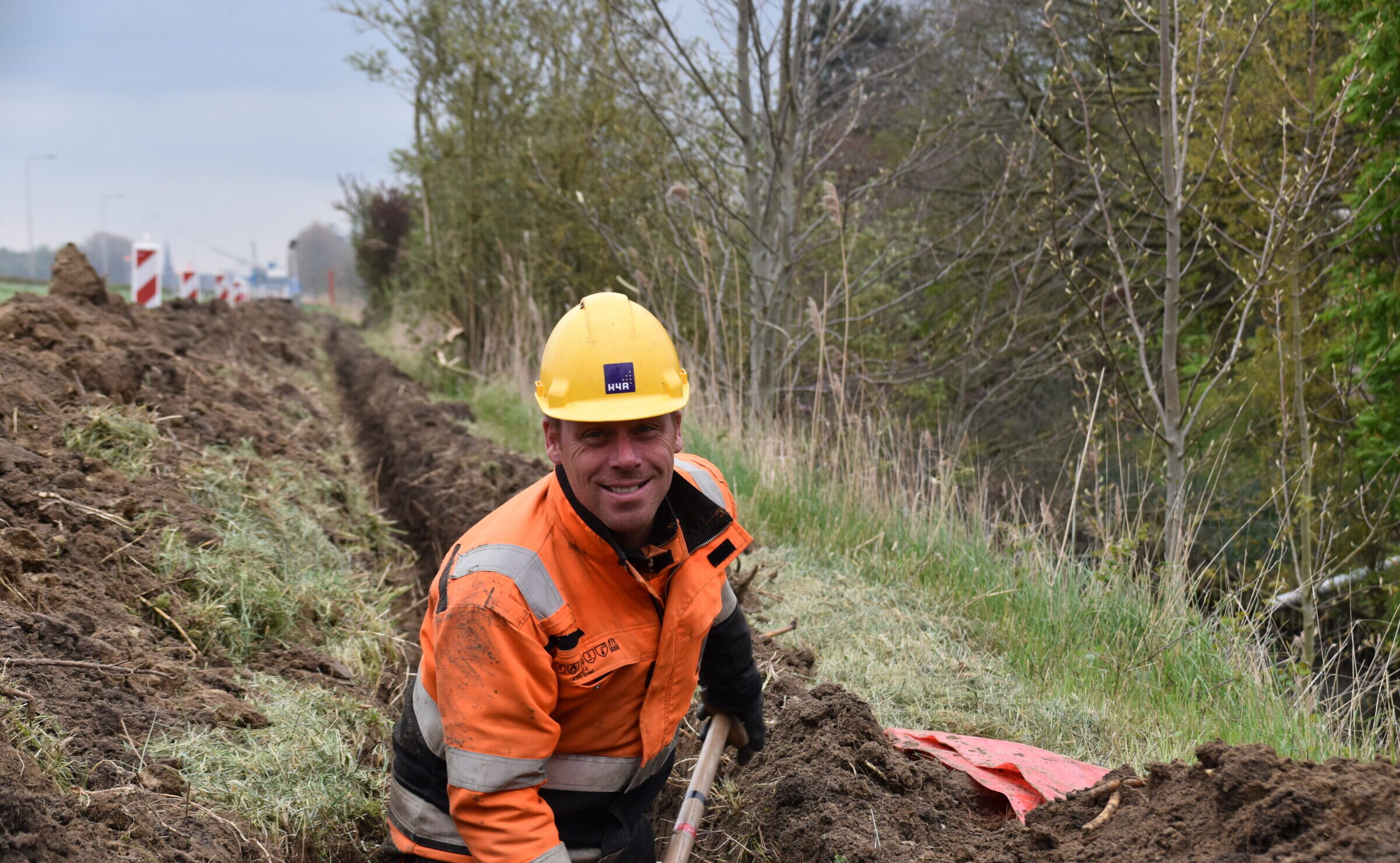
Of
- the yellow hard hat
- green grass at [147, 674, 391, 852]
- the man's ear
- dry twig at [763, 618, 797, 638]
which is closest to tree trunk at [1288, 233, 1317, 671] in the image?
dry twig at [763, 618, 797, 638]

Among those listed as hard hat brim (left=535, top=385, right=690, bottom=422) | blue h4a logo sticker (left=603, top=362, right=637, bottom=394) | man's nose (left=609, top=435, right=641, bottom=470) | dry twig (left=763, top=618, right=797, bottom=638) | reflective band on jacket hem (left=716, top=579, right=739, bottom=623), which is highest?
blue h4a logo sticker (left=603, top=362, right=637, bottom=394)

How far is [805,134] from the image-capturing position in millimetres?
8109

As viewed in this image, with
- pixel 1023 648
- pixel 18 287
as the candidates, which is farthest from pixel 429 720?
pixel 18 287

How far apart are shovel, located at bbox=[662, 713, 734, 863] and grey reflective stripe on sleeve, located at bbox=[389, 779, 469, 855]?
56cm

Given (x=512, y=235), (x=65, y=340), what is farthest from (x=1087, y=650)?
(x=512, y=235)

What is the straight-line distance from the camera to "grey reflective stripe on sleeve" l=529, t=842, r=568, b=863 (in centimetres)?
229

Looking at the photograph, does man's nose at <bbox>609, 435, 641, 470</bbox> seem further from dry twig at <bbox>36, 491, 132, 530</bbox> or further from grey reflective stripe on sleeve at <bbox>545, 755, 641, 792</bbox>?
dry twig at <bbox>36, 491, 132, 530</bbox>

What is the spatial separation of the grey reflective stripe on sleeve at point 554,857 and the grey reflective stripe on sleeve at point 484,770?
160 millimetres

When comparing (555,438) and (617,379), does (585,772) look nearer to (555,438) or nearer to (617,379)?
(555,438)

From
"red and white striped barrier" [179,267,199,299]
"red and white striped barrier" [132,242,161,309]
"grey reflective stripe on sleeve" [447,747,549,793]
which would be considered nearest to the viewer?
"grey reflective stripe on sleeve" [447,747,549,793]

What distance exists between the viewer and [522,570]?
2.36 metres

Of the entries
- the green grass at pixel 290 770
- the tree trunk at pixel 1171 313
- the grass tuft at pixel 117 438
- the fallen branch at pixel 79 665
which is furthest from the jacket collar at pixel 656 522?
the grass tuft at pixel 117 438

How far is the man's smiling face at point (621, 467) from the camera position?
249 cm

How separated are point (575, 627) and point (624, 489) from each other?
1.13 feet
